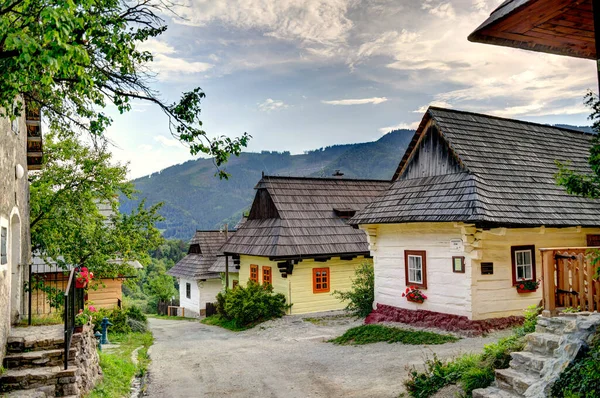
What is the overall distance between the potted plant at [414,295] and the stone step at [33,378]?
8.93 m

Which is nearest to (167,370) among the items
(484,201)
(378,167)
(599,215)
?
(484,201)

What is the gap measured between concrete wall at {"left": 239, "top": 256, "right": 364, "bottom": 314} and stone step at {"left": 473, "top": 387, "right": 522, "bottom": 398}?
41.1ft

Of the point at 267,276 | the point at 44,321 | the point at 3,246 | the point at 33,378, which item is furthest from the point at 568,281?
the point at 267,276

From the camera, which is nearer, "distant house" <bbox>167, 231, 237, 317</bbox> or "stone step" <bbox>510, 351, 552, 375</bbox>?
"stone step" <bbox>510, 351, 552, 375</bbox>

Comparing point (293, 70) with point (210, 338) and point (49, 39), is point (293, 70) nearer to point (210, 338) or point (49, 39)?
point (210, 338)

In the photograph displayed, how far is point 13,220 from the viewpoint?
31.2 ft

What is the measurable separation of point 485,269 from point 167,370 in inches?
320

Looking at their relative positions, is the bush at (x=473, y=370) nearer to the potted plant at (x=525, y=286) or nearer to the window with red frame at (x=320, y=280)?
the potted plant at (x=525, y=286)

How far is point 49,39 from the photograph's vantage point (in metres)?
3.99

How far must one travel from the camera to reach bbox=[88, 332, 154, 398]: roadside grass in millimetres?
8500

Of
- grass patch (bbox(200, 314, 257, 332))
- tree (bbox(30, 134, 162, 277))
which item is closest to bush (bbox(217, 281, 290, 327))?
grass patch (bbox(200, 314, 257, 332))

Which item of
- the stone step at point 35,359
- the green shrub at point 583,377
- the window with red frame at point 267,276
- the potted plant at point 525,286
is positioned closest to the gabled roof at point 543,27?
the green shrub at point 583,377

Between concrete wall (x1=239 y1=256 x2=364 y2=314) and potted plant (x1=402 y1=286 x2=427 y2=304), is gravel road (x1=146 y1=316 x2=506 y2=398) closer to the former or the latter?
potted plant (x1=402 y1=286 x2=427 y2=304)

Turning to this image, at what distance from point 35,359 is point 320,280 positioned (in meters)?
12.9
